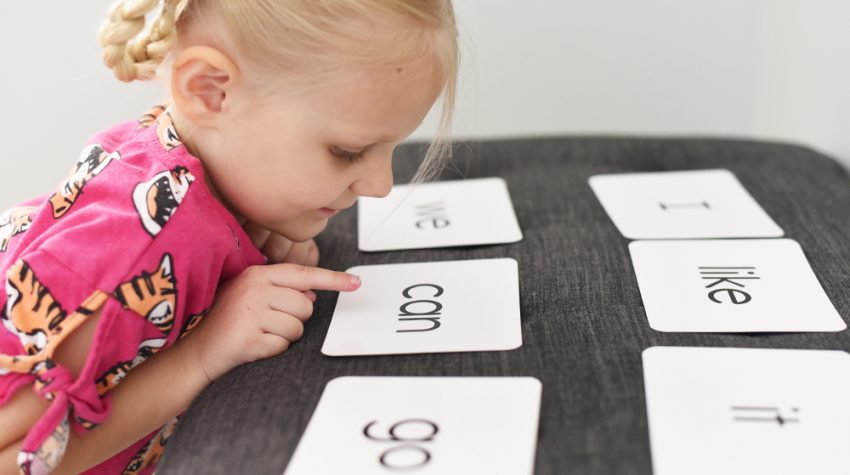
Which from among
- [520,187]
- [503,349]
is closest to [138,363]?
[503,349]

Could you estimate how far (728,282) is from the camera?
34.9 inches

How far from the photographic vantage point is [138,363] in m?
0.82

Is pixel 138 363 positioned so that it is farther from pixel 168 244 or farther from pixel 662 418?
pixel 662 418

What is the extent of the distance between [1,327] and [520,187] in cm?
64

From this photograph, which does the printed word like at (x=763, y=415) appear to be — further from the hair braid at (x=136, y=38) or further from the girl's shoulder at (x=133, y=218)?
the hair braid at (x=136, y=38)

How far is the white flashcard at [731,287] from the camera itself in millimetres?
811

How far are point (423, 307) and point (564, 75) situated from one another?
87cm

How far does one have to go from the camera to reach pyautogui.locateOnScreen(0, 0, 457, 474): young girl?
0.75 m

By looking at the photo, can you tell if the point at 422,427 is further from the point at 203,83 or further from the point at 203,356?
the point at 203,83

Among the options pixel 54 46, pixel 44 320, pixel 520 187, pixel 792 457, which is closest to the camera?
pixel 792 457

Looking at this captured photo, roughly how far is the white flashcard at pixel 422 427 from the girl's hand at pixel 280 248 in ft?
0.91

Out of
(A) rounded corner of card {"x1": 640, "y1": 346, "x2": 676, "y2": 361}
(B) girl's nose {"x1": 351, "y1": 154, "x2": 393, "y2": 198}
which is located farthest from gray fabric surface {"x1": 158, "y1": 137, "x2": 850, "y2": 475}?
(B) girl's nose {"x1": 351, "y1": 154, "x2": 393, "y2": 198}

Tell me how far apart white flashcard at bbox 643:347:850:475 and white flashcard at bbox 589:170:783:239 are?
A: 0.27 meters

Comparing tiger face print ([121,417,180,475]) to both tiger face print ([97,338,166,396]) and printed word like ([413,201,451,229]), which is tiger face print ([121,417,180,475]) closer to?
tiger face print ([97,338,166,396])
